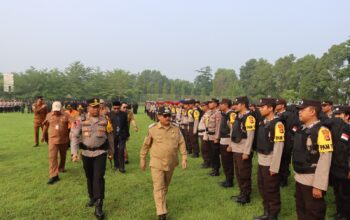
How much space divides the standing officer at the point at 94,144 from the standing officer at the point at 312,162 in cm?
341

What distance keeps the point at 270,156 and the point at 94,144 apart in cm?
317

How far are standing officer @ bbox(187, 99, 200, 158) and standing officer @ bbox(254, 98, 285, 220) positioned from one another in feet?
18.9

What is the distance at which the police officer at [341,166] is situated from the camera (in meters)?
4.79

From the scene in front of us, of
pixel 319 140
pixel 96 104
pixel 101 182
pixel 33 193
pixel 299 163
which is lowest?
pixel 33 193

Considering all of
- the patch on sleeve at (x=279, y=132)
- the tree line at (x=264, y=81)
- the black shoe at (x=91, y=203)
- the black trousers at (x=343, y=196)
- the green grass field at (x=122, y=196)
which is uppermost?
the tree line at (x=264, y=81)

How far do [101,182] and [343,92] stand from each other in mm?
47642

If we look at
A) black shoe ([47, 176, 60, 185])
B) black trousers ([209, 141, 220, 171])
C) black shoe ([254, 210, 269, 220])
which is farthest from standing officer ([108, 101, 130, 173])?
black shoe ([254, 210, 269, 220])

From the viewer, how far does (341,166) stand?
477 cm

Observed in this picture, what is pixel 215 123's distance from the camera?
29.8ft

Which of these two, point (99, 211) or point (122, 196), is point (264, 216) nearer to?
point (99, 211)

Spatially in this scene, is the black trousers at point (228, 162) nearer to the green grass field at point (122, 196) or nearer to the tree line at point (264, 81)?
the green grass field at point (122, 196)

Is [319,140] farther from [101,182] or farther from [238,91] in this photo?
[238,91]

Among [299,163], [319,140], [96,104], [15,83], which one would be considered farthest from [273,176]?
[15,83]

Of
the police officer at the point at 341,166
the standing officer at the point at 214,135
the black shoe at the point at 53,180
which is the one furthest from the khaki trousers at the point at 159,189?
the black shoe at the point at 53,180
